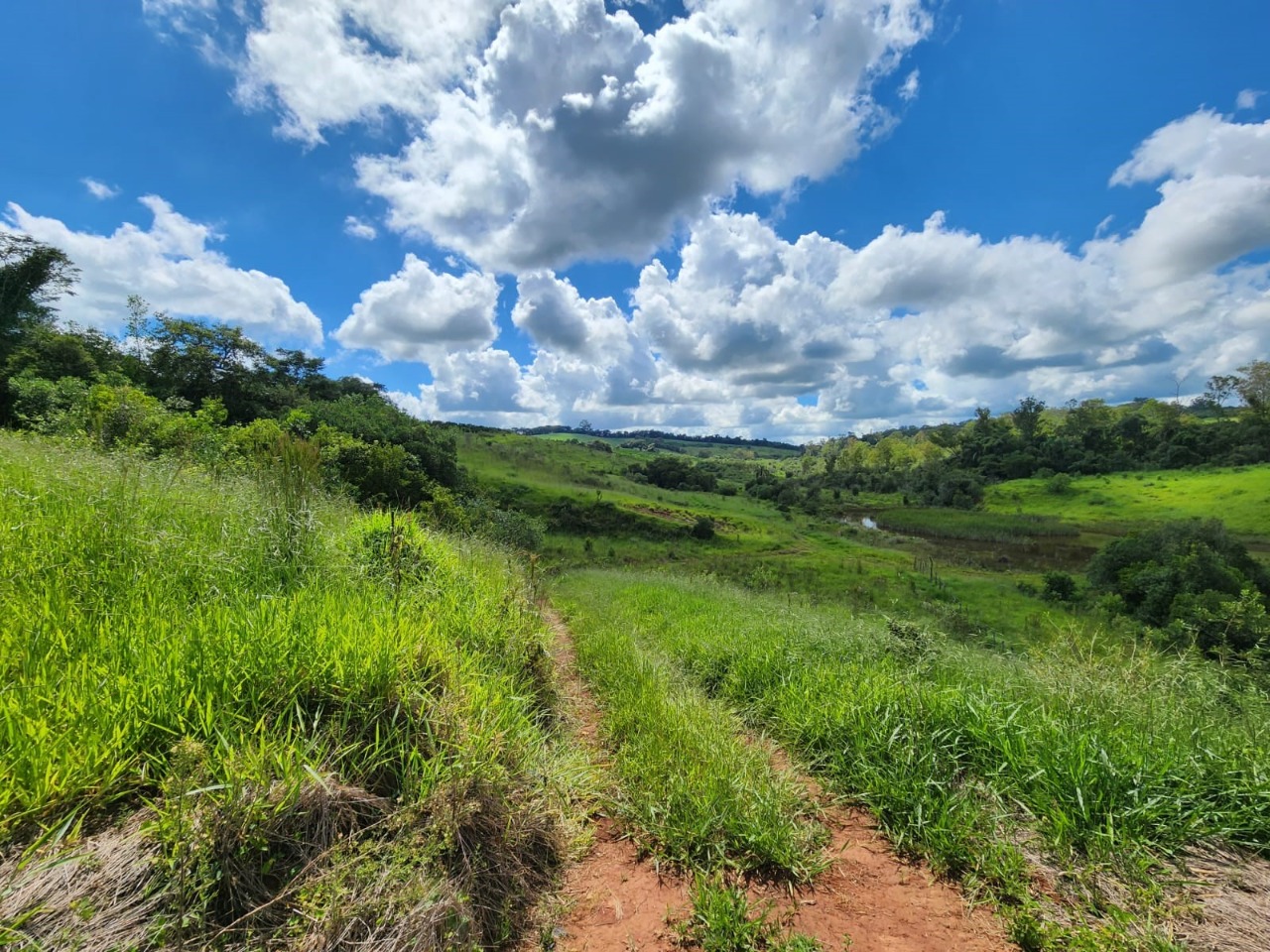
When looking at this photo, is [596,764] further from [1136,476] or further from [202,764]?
[1136,476]

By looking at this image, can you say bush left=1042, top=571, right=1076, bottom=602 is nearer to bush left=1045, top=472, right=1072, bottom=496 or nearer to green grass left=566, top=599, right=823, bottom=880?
green grass left=566, top=599, right=823, bottom=880

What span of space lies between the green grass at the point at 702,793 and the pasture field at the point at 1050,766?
25.0 inches

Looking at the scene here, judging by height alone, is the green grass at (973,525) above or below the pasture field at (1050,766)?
below

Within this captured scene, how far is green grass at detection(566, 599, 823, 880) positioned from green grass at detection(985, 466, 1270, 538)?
3273 inches

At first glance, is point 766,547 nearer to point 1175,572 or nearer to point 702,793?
point 1175,572

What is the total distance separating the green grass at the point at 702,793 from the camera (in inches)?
119

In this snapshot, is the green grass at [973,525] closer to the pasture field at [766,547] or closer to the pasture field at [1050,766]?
the pasture field at [766,547]

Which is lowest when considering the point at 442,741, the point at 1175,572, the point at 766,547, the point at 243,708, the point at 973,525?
the point at 766,547

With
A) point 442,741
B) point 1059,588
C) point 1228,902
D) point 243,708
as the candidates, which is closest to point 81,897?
point 243,708

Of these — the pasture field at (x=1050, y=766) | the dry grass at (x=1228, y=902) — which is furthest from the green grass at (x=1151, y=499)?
the dry grass at (x=1228, y=902)

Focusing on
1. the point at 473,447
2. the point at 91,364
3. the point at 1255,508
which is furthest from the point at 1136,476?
the point at 91,364

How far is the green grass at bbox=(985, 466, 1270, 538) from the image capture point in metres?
61.1

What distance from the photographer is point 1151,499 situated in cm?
7219

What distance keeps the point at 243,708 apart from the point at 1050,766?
4824mm
